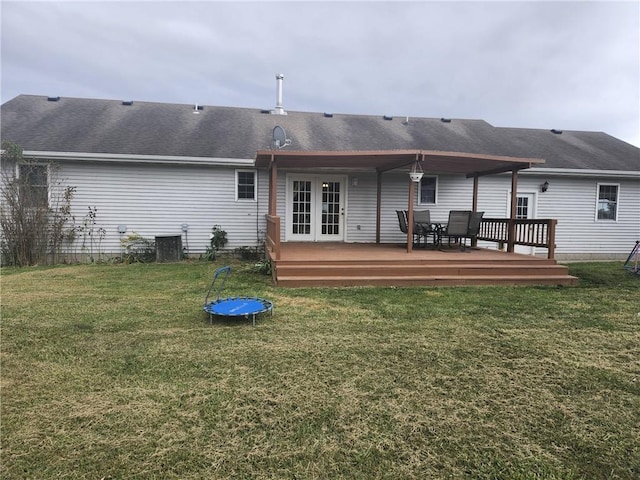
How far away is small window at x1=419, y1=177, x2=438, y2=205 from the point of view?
10891 millimetres

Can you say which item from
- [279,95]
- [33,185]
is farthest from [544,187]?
[33,185]

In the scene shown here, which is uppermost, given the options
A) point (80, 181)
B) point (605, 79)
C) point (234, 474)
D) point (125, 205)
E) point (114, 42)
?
point (114, 42)

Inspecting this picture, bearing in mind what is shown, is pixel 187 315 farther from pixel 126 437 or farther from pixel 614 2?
pixel 614 2

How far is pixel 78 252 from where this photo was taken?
958 centimetres

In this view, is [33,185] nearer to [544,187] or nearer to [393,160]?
Answer: [393,160]

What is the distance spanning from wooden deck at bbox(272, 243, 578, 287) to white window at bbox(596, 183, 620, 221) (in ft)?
18.8

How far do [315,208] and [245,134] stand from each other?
10.8 ft

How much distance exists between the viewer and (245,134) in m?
11.3

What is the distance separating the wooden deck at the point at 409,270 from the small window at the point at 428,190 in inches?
134

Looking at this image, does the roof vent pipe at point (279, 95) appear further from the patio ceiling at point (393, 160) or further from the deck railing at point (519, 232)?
the deck railing at point (519, 232)

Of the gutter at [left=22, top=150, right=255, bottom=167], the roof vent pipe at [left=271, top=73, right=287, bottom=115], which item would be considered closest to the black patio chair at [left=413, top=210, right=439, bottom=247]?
the gutter at [left=22, top=150, right=255, bottom=167]

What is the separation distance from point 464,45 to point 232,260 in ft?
43.1

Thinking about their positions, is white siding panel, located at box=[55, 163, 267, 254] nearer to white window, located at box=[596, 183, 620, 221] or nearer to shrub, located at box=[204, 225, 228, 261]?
shrub, located at box=[204, 225, 228, 261]

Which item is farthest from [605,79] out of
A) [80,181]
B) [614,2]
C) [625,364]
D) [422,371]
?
[80,181]
